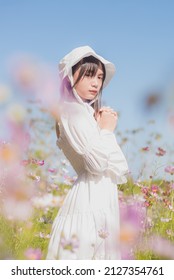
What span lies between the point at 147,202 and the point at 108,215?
74 cm

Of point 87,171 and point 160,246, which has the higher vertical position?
point 87,171

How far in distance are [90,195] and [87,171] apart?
0.32ft

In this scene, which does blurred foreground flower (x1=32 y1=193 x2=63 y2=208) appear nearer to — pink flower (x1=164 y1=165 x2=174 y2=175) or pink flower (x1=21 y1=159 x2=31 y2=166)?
pink flower (x1=21 y1=159 x2=31 y2=166)

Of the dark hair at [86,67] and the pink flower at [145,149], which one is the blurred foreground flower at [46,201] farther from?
the dark hair at [86,67]

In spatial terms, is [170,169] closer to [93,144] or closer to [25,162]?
[25,162]

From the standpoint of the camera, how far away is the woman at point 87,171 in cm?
194

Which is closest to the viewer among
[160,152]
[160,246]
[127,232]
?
[127,232]

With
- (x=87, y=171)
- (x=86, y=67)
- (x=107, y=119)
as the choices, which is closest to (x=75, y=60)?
(x=86, y=67)

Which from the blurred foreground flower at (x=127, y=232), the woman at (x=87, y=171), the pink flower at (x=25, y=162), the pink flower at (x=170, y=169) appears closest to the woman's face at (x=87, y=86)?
the woman at (x=87, y=171)

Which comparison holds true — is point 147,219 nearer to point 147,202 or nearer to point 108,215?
point 147,202

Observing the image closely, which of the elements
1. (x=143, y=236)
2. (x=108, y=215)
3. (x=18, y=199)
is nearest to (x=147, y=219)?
(x=143, y=236)

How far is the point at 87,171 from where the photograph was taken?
2.02 meters

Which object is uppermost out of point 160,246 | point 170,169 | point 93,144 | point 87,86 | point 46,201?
point 87,86

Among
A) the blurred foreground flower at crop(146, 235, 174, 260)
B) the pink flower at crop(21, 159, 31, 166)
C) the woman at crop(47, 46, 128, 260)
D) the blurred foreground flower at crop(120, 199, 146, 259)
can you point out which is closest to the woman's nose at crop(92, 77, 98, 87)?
the woman at crop(47, 46, 128, 260)
